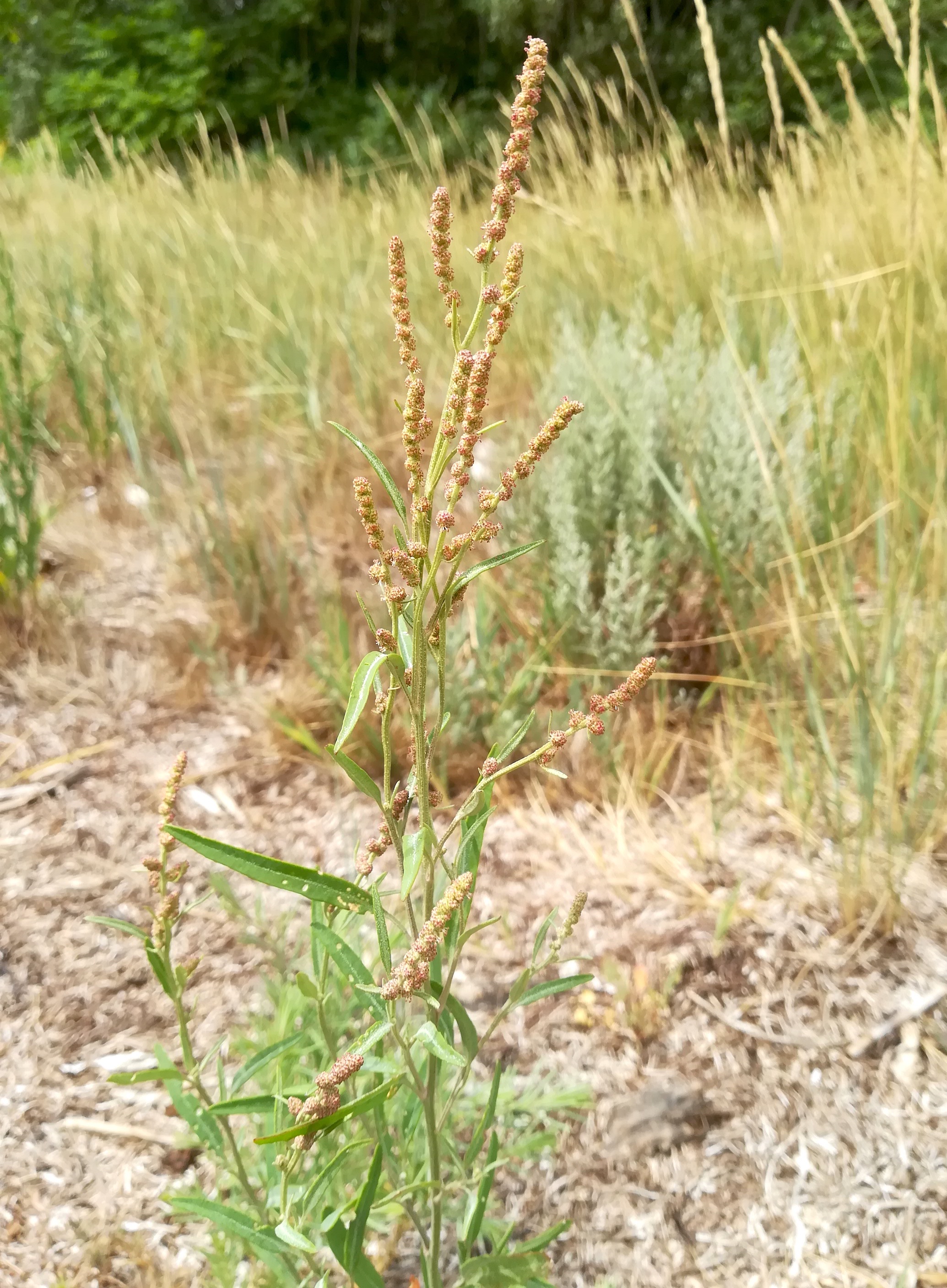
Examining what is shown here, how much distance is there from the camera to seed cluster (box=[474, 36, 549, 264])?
52 centimetres

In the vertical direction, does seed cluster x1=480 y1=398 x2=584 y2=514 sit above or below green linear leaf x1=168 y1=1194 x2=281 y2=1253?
above

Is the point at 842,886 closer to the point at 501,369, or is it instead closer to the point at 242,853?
the point at 242,853

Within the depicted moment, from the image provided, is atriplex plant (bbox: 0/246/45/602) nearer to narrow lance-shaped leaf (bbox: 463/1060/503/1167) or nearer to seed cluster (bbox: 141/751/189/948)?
seed cluster (bbox: 141/751/189/948)

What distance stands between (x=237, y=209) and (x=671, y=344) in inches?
126

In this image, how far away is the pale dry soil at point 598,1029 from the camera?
43.5 inches

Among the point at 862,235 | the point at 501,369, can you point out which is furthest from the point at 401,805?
the point at 501,369

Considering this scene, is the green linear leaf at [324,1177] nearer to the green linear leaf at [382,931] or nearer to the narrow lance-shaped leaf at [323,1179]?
the narrow lance-shaped leaf at [323,1179]

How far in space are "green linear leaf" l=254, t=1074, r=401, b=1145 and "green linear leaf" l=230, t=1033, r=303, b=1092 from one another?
22cm

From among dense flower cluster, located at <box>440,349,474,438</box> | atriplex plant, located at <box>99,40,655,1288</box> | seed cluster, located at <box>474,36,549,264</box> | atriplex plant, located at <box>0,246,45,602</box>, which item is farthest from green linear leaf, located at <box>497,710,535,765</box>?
atriplex plant, located at <box>0,246,45,602</box>

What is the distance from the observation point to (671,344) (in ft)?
9.13

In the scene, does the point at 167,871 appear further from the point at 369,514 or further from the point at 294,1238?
the point at 369,514

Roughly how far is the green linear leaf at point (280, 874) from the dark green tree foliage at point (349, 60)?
1066cm

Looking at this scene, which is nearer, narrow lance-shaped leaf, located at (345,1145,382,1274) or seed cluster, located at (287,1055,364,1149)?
seed cluster, located at (287,1055,364,1149)

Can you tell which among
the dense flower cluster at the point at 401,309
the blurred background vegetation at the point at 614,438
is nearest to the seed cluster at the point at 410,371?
the dense flower cluster at the point at 401,309
